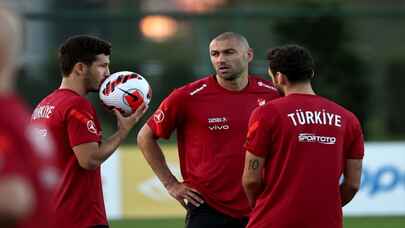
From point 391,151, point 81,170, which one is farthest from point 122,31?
point 81,170

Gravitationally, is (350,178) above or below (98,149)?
below

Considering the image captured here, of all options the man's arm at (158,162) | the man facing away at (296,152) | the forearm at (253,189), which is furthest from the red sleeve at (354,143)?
the man's arm at (158,162)

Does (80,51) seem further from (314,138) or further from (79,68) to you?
(314,138)

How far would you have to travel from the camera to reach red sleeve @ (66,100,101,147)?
20.5 ft

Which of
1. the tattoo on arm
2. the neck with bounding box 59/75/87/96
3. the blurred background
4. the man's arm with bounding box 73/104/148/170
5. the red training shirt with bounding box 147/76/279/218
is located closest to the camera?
the tattoo on arm

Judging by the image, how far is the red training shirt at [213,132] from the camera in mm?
7367

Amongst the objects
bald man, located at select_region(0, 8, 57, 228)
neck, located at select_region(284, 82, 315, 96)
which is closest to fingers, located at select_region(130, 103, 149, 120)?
neck, located at select_region(284, 82, 315, 96)

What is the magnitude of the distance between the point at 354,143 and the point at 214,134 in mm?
1454

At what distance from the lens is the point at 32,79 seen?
1752cm

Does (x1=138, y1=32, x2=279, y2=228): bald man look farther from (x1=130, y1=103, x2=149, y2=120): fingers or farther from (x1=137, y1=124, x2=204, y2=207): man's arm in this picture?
(x1=130, y1=103, x2=149, y2=120): fingers

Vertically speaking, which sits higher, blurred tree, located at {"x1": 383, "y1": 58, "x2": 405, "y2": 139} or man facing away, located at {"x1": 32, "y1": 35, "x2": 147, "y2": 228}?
man facing away, located at {"x1": 32, "y1": 35, "x2": 147, "y2": 228}

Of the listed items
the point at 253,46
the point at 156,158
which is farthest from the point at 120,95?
the point at 253,46

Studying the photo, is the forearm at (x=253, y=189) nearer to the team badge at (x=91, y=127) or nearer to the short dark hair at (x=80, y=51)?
the team badge at (x=91, y=127)

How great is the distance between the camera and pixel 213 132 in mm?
7434
